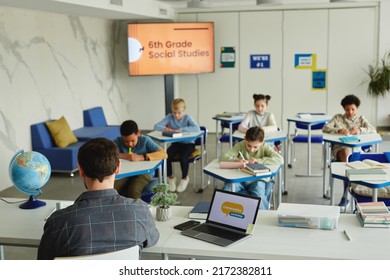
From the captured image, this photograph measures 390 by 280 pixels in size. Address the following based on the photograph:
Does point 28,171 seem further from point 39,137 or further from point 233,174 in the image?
point 39,137

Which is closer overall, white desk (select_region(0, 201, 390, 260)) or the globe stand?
white desk (select_region(0, 201, 390, 260))

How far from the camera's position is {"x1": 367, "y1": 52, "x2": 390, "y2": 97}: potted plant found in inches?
414

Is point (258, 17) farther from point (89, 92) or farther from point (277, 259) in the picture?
point (277, 259)

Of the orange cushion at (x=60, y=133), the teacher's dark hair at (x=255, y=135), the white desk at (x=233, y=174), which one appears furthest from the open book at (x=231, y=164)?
the orange cushion at (x=60, y=133)

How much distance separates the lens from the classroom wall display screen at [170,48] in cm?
1092

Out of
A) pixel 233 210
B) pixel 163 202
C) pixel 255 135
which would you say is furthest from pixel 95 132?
pixel 233 210

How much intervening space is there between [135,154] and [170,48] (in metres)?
6.12

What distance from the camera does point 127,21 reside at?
11.8 meters

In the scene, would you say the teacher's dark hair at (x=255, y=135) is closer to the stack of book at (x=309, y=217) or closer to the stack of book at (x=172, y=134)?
the stack of book at (x=172, y=134)

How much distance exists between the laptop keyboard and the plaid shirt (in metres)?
0.55

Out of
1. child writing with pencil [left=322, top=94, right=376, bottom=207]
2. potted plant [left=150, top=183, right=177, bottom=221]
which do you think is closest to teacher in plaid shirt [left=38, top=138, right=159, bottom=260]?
potted plant [left=150, top=183, right=177, bottom=221]

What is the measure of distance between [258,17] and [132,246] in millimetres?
9277

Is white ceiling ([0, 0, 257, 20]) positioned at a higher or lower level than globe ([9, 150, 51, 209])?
higher

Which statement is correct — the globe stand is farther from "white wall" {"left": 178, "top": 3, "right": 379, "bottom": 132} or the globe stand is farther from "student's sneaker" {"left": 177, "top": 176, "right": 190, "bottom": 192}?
"white wall" {"left": 178, "top": 3, "right": 379, "bottom": 132}
